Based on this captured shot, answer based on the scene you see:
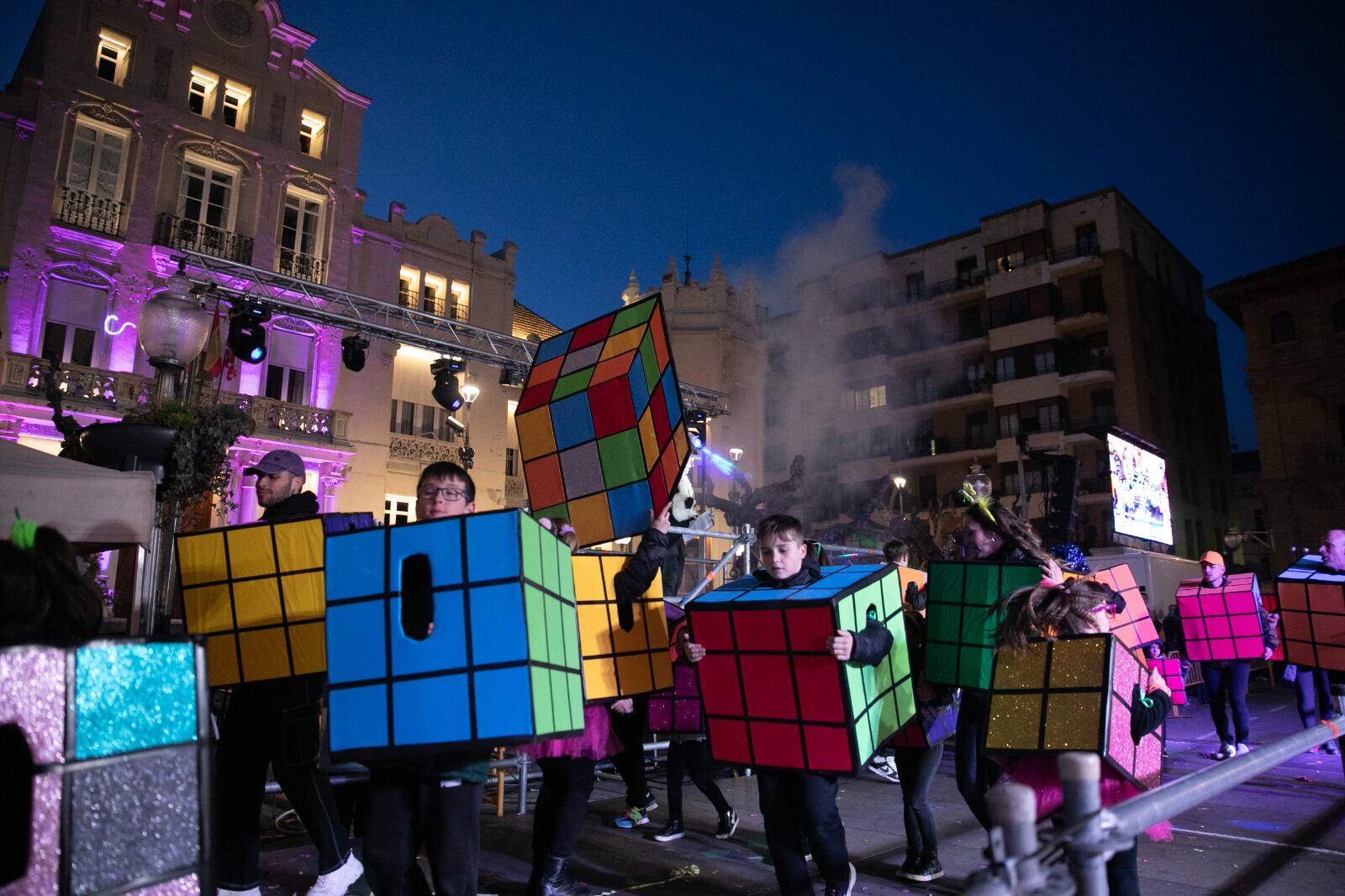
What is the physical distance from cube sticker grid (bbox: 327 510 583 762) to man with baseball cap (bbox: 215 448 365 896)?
144 centimetres

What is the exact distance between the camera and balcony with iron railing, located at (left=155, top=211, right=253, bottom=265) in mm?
18297

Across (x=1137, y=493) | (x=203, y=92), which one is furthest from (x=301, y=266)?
(x=1137, y=493)

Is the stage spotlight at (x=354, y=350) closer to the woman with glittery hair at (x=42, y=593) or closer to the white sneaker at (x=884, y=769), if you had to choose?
the white sneaker at (x=884, y=769)

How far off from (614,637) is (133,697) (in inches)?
86.5

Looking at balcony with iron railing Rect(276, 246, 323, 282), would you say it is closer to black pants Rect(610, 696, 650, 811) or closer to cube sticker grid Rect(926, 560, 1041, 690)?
black pants Rect(610, 696, 650, 811)

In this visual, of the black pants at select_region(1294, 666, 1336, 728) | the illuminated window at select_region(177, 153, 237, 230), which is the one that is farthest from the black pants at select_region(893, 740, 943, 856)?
the illuminated window at select_region(177, 153, 237, 230)

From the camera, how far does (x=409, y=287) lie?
2248 centimetres

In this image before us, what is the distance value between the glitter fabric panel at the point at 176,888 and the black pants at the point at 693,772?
386 cm

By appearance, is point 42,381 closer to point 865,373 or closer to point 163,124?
point 163,124

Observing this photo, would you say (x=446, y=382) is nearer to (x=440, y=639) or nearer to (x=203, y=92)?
(x=203, y=92)

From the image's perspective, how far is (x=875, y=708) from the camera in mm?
3234

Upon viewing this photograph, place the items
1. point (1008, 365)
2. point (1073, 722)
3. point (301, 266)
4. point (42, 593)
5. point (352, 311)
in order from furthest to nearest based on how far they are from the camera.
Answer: point (1008, 365), point (301, 266), point (352, 311), point (1073, 722), point (42, 593)

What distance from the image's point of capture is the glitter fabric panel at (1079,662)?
3027mm

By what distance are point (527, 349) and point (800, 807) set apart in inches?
509
